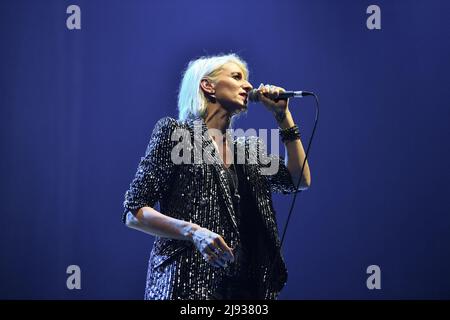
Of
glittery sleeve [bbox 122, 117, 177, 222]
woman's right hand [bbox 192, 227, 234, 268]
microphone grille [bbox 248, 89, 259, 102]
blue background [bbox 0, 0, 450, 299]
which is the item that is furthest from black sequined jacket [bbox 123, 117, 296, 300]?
blue background [bbox 0, 0, 450, 299]

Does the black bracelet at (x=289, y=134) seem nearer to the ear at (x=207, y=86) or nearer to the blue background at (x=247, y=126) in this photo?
the ear at (x=207, y=86)

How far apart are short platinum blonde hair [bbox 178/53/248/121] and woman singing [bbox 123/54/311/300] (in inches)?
1.6

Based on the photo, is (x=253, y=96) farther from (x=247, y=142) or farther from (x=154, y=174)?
(x=154, y=174)

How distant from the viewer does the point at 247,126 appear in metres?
2.85

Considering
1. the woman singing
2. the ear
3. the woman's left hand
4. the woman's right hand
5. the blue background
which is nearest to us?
the woman's right hand

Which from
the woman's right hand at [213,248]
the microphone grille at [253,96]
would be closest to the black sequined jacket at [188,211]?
the woman's right hand at [213,248]

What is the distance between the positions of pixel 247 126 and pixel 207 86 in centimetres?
81

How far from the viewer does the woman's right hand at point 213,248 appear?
4.99 ft

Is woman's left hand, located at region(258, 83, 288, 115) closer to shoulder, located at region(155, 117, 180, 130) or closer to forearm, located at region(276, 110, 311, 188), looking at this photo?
forearm, located at region(276, 110, 311, 188)

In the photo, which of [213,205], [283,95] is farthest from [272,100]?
[213,205]

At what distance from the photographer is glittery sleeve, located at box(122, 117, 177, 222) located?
1729 millimetres

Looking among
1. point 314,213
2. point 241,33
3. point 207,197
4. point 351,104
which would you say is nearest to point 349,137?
point 351,104
